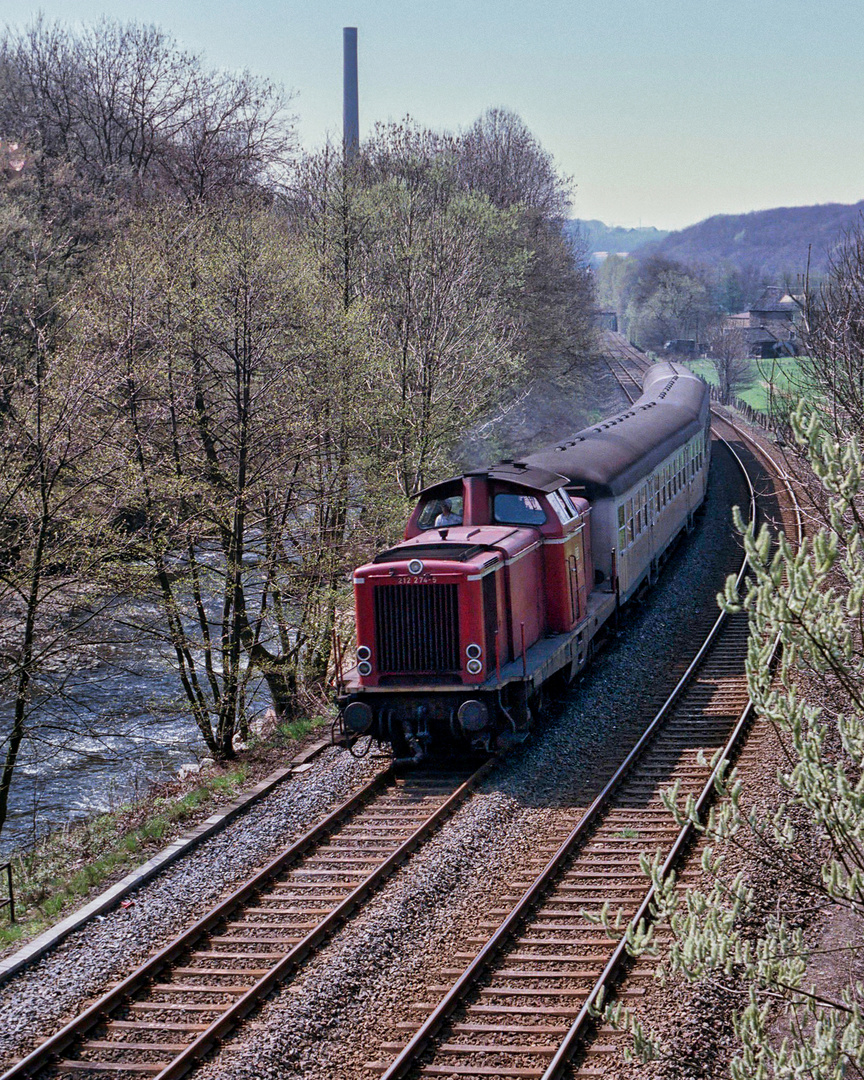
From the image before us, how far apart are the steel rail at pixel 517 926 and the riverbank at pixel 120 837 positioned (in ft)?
14.1

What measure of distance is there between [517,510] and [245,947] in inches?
319

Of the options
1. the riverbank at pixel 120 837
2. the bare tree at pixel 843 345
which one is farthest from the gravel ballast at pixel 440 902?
the bare tree at pixel 843 345

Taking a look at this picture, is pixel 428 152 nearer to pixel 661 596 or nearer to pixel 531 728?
pixel 661 596

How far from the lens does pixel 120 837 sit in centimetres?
1381

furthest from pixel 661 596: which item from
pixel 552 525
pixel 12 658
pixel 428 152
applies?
pixel 428 152

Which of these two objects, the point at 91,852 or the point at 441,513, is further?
the point at 441,513

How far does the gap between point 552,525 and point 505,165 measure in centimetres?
4722

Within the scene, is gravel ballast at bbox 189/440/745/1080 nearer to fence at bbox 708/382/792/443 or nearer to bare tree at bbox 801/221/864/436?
fence at bbox 708/382/792/443

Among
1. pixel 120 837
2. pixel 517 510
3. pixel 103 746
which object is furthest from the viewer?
pixel 103 746

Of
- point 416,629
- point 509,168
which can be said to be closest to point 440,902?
point 416,629

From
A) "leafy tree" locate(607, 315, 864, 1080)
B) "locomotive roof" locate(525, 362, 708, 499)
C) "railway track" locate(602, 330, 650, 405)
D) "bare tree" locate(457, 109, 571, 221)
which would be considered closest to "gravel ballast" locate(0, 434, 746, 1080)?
"locomotive roof" locate(525, 362, 708, 499)

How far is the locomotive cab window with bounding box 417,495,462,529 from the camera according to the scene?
16797 millimetres

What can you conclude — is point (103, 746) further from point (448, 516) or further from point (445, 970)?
point (445, 970)

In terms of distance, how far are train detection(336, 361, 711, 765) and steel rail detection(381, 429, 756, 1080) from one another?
60.8 inches
